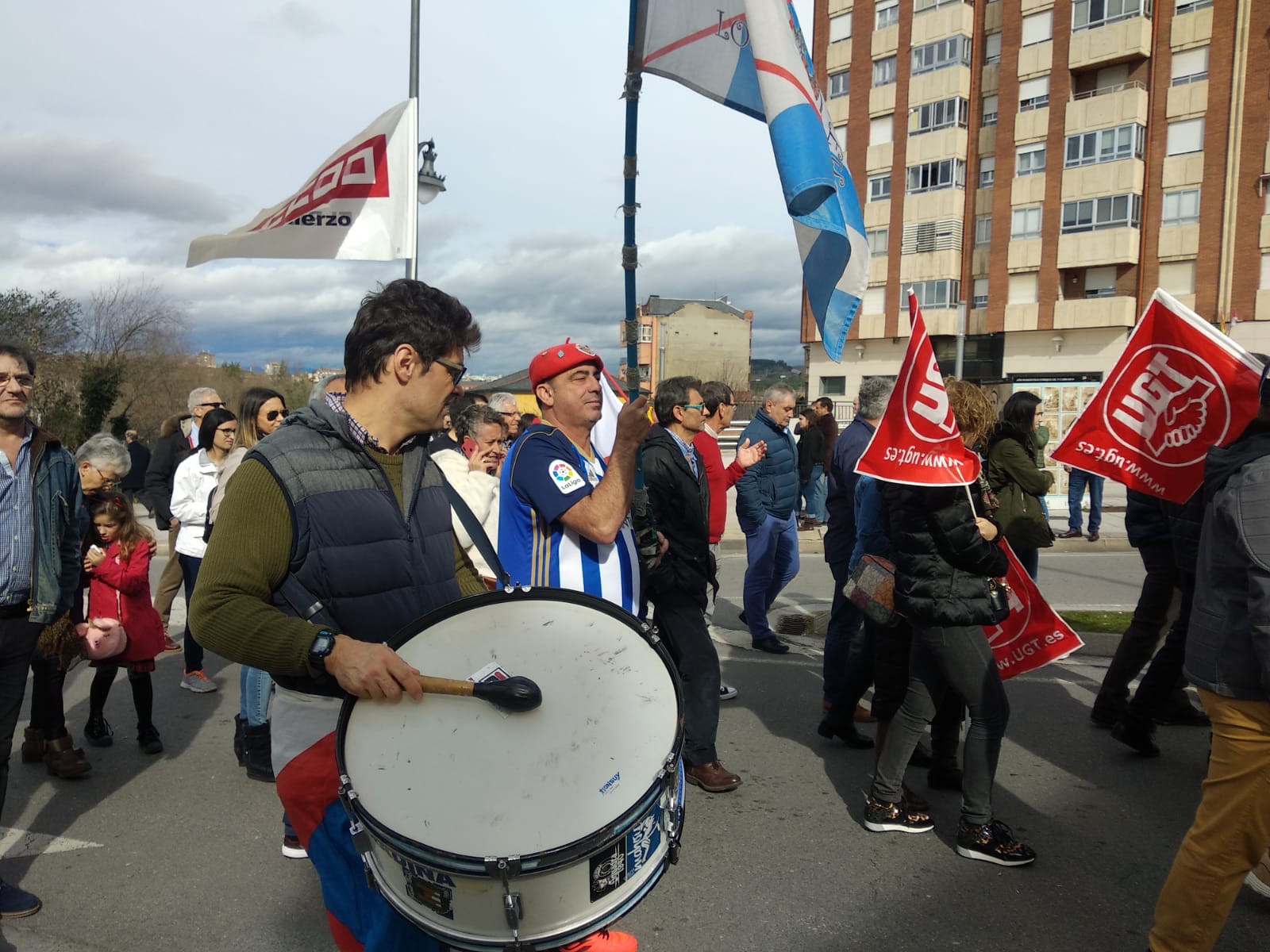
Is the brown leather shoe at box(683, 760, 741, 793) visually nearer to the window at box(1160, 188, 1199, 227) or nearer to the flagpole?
the flagpole

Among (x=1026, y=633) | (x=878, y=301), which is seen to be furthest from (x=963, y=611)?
(x=878, y=301)

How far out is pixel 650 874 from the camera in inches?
77.6

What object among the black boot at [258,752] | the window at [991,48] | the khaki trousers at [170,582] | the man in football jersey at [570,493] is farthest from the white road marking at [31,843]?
the window at [991,48]

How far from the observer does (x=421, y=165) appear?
987 centimetres

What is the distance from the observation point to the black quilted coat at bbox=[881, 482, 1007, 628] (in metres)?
3.55

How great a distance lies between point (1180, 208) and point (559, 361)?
38392 millimetres

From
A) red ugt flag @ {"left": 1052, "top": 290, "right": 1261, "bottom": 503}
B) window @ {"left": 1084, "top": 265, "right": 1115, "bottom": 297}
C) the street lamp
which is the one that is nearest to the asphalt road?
red ugt flag @ {"left": 1052, "top": 290, "right": 1261, "bottom": 503}

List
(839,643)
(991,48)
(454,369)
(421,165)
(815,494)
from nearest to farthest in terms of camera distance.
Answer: (454,369), (839,643), (421,165), (815,494), (991,48)

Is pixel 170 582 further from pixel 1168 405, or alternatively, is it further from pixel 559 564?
pixel 1168 405

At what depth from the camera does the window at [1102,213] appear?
35.1 m

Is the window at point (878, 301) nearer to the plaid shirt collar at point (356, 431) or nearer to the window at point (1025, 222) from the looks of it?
the window at point (1025, 222)

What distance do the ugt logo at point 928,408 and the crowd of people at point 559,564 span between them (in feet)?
0.75

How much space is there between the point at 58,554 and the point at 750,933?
9.87 ft

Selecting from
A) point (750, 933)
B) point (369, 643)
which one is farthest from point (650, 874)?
point (750, 933)
